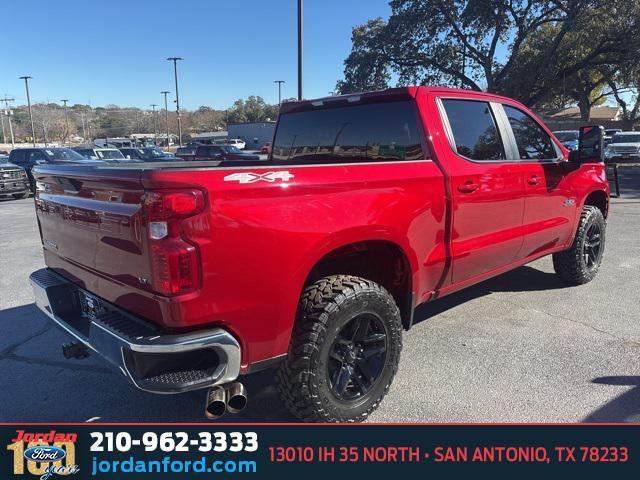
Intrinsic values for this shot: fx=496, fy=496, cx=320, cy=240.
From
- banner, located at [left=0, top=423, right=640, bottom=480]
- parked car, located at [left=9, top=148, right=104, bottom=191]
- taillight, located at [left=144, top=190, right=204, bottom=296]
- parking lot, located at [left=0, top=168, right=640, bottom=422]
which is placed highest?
taillight, located at [left=144, top=190, right=204, bottom=296]

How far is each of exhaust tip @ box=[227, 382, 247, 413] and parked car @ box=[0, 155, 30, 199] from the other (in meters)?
17.6

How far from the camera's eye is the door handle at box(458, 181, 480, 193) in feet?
11.6

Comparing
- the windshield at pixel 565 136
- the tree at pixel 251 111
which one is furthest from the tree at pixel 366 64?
the tree at pixel 251 111

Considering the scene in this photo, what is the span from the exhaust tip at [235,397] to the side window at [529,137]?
10.5ft

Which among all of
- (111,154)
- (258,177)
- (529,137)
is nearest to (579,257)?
(529,137)

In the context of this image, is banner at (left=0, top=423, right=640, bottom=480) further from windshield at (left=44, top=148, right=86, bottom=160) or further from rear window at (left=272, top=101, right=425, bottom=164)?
windshield at (left=44, top=148, right=86, bottom=160)

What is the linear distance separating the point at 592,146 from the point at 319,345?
11.9 ft

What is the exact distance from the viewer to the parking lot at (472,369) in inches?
123

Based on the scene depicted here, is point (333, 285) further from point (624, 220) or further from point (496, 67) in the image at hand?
point (496, 67)

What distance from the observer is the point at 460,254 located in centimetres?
364

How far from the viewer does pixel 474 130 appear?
388cm

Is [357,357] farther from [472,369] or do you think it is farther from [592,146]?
[592,146]

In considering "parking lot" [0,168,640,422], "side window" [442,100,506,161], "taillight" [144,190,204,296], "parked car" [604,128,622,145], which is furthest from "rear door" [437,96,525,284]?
"parked car" [604,128,622,145]

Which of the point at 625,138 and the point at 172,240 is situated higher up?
the point at 625,138
